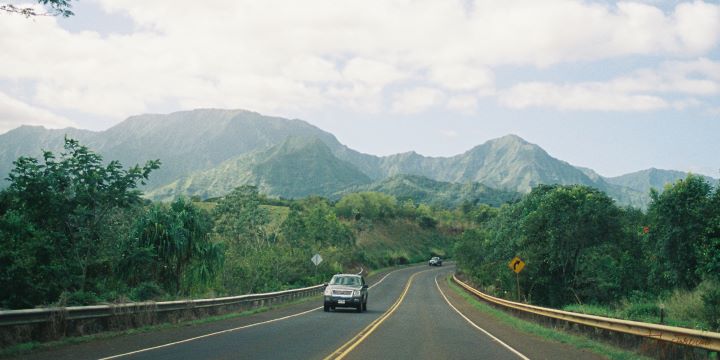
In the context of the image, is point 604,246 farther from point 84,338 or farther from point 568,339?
point 84,338

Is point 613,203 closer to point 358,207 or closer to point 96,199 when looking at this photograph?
point 96,199

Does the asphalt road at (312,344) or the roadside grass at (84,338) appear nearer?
the roadside grass at (84,338)

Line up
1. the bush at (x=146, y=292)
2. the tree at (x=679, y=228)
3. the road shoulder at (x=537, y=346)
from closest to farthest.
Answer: the road shoulder at (x=537, y=346) < the bush at (x=146, y=292) < the tree at (x=679, y=228)

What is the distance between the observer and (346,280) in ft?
102

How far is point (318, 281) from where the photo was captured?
6059 cm

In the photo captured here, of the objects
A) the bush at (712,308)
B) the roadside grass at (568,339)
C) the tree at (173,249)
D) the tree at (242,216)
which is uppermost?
the tree at (242,216)

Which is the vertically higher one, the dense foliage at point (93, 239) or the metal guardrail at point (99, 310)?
the dense foliage at point (93, 239)

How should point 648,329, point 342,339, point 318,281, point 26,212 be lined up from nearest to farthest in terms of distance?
point 648,329 → point 342,339 → point 26,212 → point 318,281

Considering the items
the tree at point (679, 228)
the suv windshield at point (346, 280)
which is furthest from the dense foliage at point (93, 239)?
the tree at point (679, 228)

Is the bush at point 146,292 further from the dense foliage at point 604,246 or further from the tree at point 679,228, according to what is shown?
the tree at point 679,228

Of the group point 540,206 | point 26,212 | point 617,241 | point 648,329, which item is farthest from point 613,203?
point 26,212

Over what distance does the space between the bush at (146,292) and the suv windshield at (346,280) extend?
29.5 feet

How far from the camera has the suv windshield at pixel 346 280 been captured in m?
30.9

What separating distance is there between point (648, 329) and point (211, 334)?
1150cm
